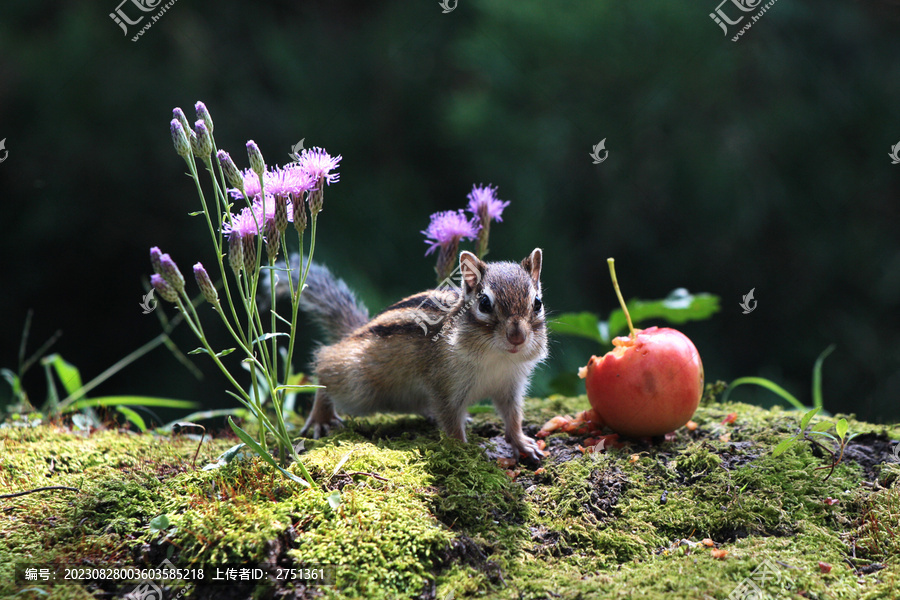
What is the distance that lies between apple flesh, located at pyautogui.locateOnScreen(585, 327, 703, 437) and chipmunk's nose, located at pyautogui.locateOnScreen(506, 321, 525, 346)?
342 mm

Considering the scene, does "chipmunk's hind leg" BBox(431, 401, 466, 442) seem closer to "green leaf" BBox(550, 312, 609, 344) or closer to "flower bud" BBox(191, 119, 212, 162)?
"green leaf" BBox(550, 312, 609, 344)

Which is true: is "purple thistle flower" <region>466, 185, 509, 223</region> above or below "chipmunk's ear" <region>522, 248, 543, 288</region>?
above

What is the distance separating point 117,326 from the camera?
172 inches

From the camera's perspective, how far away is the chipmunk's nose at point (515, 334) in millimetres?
2240

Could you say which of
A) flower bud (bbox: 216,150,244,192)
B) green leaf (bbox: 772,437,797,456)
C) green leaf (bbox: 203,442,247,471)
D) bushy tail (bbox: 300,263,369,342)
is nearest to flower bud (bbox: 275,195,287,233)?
flower bud (bbox: 216,150,244,192)

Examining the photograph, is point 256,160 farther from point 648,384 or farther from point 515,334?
point 648,384

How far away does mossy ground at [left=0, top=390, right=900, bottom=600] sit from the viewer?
5.25 ft

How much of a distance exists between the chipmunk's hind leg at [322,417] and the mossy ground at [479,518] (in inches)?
14.0

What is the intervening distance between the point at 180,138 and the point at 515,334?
1.13 metres

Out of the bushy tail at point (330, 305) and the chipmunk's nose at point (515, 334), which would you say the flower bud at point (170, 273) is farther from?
the bushy tail at point (330, 305)

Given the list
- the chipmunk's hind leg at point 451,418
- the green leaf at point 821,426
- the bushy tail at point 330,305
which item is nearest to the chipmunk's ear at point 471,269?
the chipmunk's hind leg at point 451,418

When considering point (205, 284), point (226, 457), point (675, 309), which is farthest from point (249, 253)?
point (675, 309)

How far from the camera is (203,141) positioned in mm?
1691

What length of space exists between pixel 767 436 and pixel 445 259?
1.25 metres
